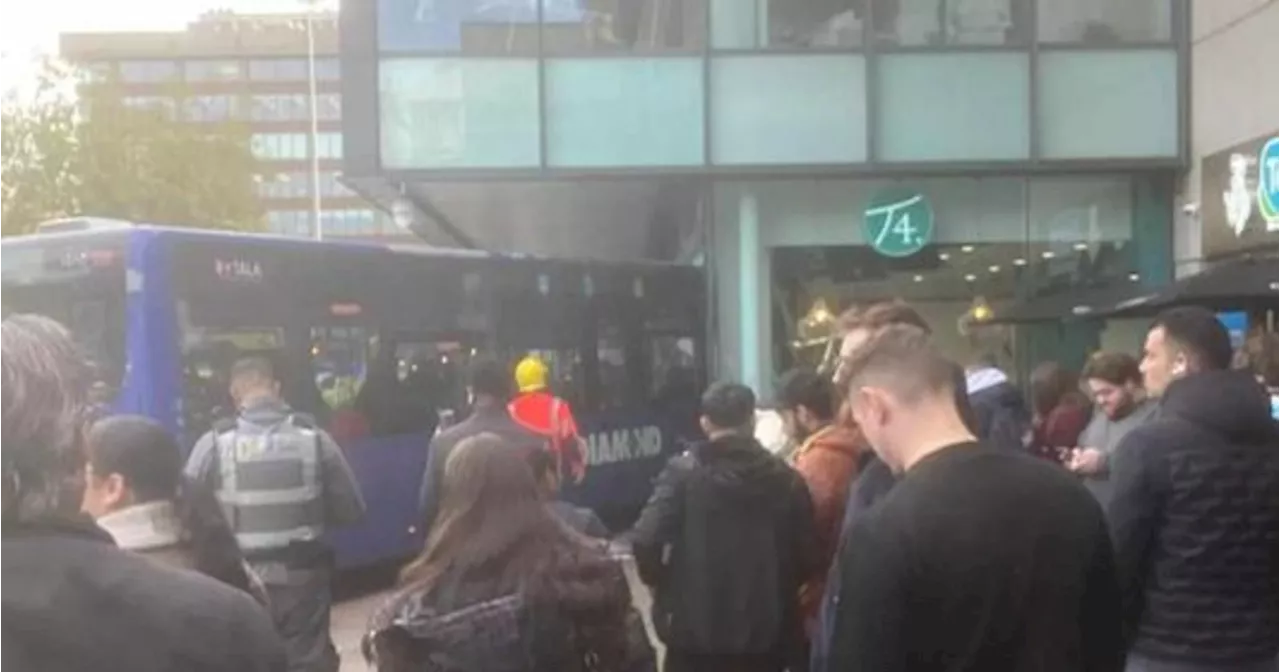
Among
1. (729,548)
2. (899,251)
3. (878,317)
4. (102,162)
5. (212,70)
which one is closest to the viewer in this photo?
(878,317)

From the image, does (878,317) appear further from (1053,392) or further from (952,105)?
(952,105)

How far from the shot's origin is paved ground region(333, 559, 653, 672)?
11.1m

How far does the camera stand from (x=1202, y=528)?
4777 millimetres

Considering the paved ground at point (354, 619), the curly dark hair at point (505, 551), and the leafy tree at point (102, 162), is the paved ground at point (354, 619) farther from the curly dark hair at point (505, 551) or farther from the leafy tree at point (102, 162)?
the leafy tree at point (102, 162)

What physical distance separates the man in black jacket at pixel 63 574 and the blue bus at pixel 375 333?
21.6 feet

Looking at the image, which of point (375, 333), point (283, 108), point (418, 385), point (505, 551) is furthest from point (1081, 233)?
point (283, 108)

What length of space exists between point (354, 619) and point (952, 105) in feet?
32.7

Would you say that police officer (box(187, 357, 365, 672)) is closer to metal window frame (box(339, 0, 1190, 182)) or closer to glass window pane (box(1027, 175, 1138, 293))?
metal window frame (box(339, 0, 1190, 182))

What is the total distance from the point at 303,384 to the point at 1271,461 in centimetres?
984

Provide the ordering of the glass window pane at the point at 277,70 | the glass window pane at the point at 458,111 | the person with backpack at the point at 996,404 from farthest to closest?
the glass window pane at the point at 277,70
the glass window pane at the point at 458,111
the person with backpack at the point at 996,404

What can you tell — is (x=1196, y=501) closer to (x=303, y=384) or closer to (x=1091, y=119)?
(x=303, y=384)

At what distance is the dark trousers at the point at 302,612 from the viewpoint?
6.76 meters

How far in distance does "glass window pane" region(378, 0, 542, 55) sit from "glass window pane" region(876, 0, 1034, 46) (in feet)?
13.0

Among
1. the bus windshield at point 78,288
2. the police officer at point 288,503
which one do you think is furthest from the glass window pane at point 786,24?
the police officer at point 288,503
